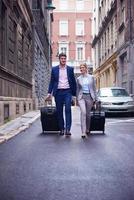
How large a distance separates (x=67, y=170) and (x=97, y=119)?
18.0 ft

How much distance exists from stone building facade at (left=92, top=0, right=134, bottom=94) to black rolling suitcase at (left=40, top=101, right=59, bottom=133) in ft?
66.6

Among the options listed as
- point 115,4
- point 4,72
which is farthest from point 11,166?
point 115,4

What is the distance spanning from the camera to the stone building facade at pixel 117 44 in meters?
33.9

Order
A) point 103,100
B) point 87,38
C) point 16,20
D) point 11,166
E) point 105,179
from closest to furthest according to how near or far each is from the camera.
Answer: point 105,179 → point 11,166 → point 16,20 → point 103,100 → point 87,38

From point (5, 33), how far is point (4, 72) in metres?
1.78

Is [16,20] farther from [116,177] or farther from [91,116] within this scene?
[116,177]

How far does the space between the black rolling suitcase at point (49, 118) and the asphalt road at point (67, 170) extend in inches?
64.4

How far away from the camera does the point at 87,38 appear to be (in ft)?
265

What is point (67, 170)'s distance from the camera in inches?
265

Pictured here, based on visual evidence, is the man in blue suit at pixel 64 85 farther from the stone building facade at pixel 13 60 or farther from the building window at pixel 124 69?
the building window at pixel 124 69

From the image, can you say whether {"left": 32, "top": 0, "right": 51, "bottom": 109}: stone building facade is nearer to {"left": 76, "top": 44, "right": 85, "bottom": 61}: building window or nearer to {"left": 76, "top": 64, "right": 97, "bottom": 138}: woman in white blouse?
{"left": 76, "top": 64, "right": 97, "bottom": 138}: woman in white blouse

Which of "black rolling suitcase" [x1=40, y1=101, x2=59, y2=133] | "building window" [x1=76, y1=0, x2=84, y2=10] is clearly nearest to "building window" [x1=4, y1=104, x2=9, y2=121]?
"black rolling suitcase" [x1=40, y1=101, x2=59, y2=133]

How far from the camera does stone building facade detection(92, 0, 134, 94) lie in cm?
3391

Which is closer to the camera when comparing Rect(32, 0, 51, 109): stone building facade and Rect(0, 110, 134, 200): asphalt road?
Rect(0, 110, 134, 200): asphalt road
